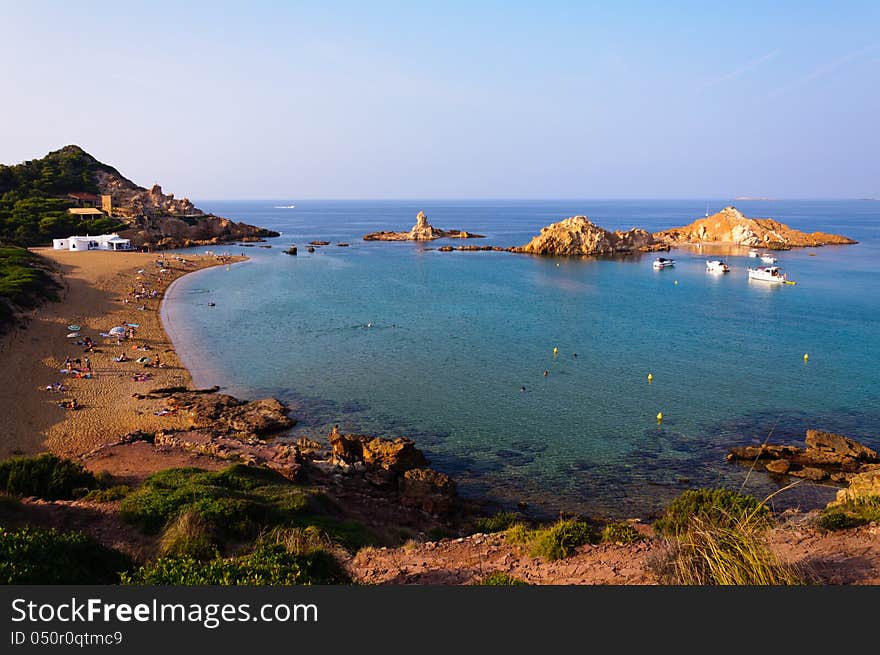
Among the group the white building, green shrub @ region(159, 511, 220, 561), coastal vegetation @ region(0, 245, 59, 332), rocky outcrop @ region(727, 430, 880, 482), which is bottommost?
rocky outcrop @ region(727, 430, 880, 482)

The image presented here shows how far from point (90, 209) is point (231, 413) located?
270 ft

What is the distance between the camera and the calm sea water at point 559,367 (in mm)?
22266

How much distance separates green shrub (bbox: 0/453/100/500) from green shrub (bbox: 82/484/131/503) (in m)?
0.67

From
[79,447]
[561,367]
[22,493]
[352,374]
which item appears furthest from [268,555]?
[561,367]

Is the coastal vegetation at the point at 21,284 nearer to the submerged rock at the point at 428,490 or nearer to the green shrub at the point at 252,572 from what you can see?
the submerged rock at the point at 428,490

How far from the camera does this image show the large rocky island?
81812mm

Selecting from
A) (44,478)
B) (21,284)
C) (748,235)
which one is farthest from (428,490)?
(748,235)

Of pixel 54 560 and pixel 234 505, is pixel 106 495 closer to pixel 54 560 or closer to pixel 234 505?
pixel 234 505

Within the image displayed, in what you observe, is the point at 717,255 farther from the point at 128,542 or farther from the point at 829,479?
the point at 128,542

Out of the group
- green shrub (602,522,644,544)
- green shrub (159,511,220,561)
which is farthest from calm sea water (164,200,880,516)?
green shrub (159,511,220,561)

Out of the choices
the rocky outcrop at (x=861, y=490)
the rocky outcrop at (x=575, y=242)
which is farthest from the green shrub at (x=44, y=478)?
the rocky outcrop at (x=575, y=242)

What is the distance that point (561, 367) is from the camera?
3428 cm

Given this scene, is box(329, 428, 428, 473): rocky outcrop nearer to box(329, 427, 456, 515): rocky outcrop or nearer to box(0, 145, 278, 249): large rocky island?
box(329, 427, 456, 515): rocky outcrop

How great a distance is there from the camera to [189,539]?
11367mm
